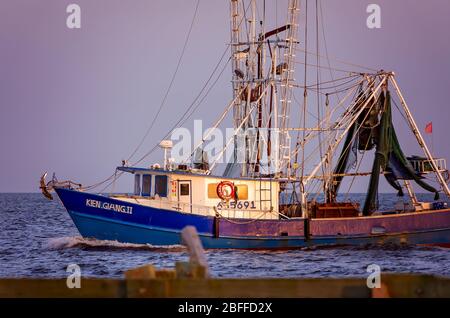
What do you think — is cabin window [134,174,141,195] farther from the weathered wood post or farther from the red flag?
the weathered wood post

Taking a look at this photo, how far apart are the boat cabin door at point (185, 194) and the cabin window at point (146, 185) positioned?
4.10 feet

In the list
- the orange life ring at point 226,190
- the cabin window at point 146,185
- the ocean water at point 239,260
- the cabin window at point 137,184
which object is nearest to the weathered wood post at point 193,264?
the ocean water at point 239,260

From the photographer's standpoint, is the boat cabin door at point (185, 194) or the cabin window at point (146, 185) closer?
the boat cabin door at point (185, 194)

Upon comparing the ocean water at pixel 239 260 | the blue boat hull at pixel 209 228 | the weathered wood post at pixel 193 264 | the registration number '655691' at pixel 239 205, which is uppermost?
the weathered wood post at pixel 193 264

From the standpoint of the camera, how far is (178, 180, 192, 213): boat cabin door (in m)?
32.6

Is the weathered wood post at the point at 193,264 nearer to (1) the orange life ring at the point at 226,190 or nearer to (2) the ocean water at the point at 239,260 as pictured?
(2) the ocean water at the point at 239,260

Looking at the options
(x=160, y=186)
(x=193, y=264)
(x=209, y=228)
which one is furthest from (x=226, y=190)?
(x=193, y=264)

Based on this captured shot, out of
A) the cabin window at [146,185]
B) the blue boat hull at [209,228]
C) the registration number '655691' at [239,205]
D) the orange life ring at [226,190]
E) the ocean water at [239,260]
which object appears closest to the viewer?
the ocean water at [239,260]

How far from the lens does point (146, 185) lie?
33.3m

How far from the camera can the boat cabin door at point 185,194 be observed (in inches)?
1284

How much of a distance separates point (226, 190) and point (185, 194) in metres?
1.55

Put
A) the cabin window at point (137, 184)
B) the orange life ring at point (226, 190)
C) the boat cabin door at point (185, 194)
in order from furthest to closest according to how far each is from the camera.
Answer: the cabin window at point (137, 184) < the orange life ring at point (226, 190) < the boat cabin door at point (185, 194)

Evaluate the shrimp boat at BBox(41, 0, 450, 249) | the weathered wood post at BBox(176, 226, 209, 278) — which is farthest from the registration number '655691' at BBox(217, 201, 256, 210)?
the weathered wood post at BBox(176, 226, 209, 278)
